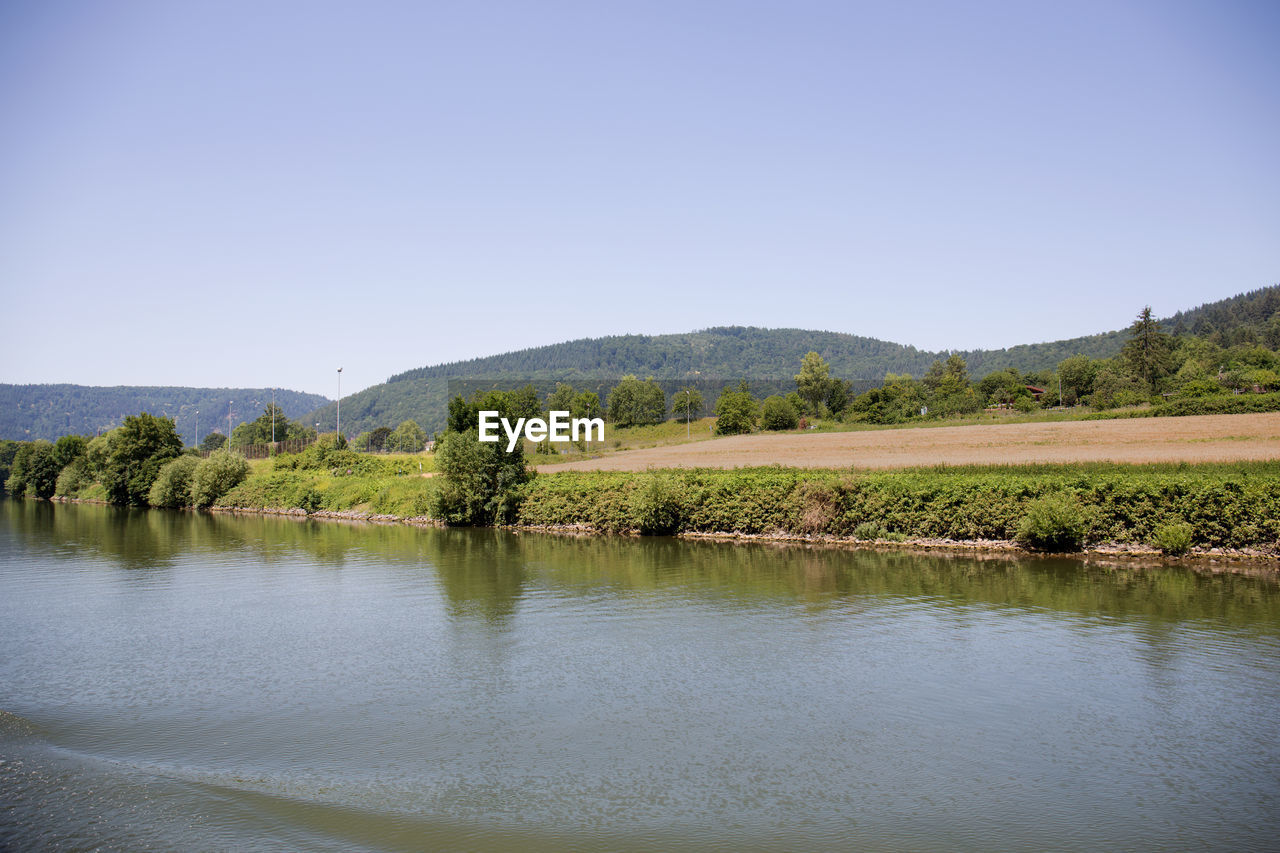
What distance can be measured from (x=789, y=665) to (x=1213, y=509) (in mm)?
24441

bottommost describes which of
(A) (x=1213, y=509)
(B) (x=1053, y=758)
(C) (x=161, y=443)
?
(B) (x=1053, y=758)

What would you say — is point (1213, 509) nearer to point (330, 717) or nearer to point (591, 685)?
point (591, 685)

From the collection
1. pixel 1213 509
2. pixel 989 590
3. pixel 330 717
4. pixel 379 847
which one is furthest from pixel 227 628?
pixel 1213 509

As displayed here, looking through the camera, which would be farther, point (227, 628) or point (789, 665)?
point (227, 628)

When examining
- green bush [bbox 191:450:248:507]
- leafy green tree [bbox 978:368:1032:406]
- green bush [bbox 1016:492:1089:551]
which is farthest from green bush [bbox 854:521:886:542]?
leafy green tree [bbox 978:368:1032:406]

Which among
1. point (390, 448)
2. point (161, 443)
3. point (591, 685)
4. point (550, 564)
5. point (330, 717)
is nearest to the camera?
point (330, 717)

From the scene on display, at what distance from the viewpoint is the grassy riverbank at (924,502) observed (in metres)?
33.5

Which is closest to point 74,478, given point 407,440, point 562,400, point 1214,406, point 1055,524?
point 407,440

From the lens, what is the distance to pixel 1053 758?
13.5 meters

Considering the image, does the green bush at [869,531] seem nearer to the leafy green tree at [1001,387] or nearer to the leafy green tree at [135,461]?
the leafy green tree at [135,461]

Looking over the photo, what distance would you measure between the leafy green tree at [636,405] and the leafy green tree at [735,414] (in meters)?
17.1

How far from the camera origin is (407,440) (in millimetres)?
155125

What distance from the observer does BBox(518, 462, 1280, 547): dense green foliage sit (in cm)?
3344

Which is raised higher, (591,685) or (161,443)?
(161,443)
